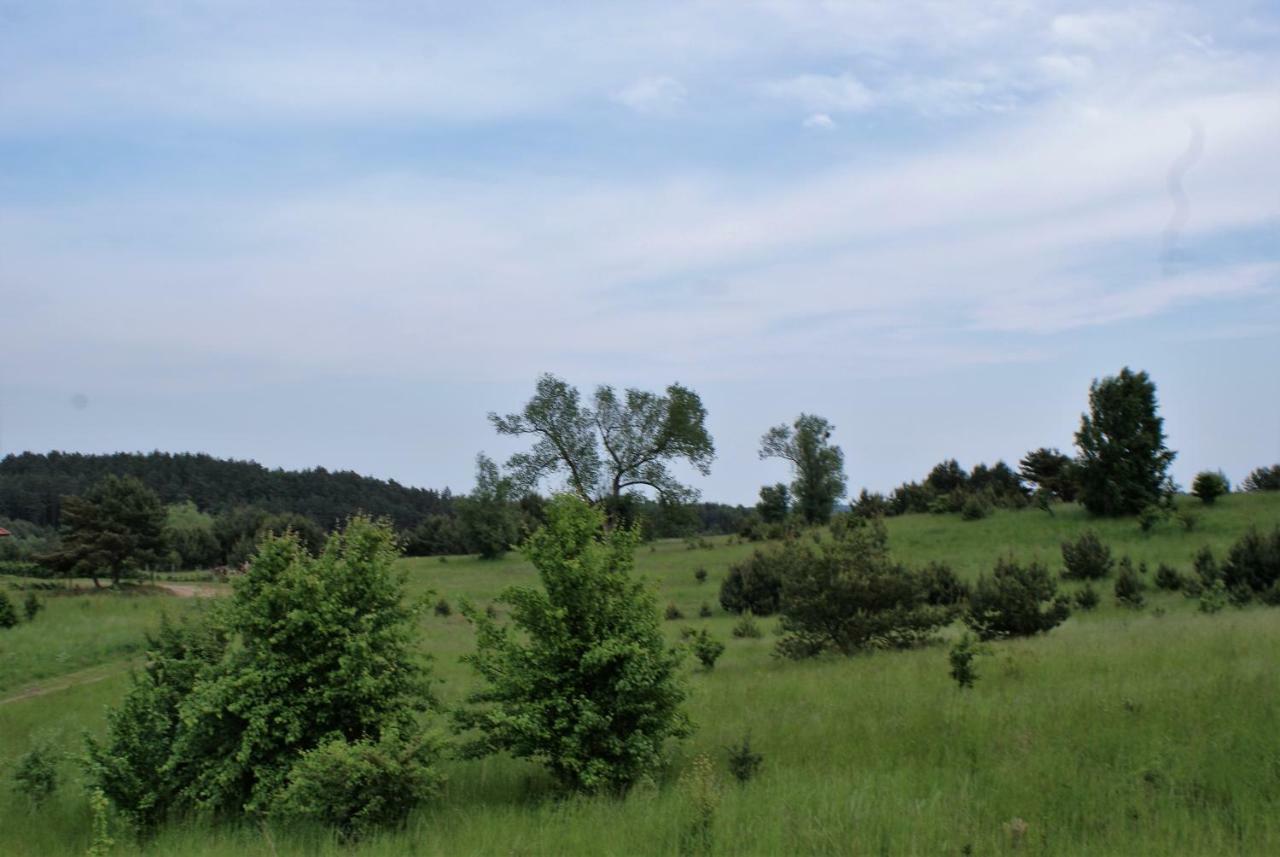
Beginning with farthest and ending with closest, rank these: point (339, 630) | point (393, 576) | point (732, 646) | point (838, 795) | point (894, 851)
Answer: point (732, 646), point (393, 576), point (339, 630), point (838, 795), point (894, 851)

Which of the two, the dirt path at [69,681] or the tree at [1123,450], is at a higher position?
the tree at [1123,450]

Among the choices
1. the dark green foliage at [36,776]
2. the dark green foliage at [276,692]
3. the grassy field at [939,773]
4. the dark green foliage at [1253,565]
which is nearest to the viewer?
the grassy field at [939,773]

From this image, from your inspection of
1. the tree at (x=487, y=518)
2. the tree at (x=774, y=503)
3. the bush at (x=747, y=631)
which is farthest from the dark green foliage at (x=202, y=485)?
the bush at (x=747, y=631)

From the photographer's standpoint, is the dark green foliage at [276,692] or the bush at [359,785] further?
the dark green foliage at [276,692]

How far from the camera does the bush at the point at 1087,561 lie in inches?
1230

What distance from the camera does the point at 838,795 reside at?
7234mm

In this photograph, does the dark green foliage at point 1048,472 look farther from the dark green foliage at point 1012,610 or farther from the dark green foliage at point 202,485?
the dark green foliage at point 202,485

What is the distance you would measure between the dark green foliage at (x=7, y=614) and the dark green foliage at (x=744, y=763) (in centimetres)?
2807

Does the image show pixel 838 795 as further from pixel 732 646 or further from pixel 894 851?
pixel 732 646

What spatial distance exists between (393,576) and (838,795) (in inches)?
A: 200

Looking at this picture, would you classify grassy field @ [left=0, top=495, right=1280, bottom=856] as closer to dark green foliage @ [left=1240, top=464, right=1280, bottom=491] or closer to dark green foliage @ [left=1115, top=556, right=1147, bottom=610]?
dark green foliage @ [left=1115, top=556, right=1147, bottom=610]

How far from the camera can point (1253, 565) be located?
2491cm

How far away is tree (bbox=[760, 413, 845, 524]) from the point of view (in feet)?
235

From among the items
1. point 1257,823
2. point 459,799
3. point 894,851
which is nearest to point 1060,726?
point 1257,823
